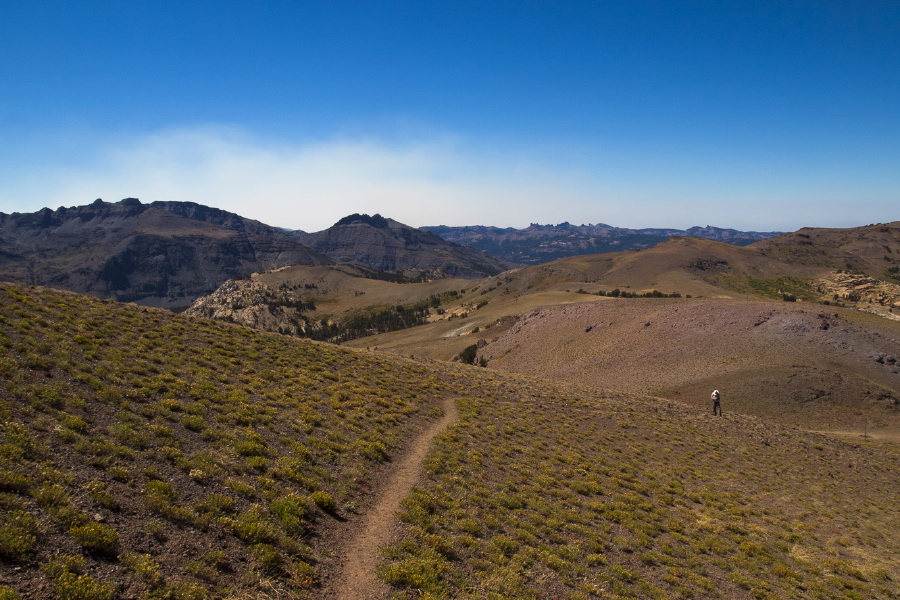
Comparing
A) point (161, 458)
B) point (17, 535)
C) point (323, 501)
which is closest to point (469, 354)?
point (323, 501)

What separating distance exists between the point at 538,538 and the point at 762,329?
58137mm

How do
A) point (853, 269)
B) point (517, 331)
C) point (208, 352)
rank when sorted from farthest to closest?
1. point (853, 269)
2. point (517, 331)
3. point (208, 352)

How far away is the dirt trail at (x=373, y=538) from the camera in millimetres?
10070

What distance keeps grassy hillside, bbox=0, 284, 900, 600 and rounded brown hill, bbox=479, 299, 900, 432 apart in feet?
48.0

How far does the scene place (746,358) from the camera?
52406 mm

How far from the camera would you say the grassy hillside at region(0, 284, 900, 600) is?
30.3 ft

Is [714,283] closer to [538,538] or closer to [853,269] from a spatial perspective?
[853,269]

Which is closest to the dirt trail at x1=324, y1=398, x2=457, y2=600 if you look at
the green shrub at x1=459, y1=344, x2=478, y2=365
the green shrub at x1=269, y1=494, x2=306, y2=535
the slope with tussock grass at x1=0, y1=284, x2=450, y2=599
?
the slope with tussock grass at x1=0, y1=284, x2=450, y2=599

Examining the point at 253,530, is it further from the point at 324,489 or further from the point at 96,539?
the point at 324,489

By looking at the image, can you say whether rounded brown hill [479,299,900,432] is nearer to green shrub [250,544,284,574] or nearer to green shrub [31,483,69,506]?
green shrub [250,544,284,574]

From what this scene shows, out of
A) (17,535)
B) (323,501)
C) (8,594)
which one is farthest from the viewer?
(323,501)

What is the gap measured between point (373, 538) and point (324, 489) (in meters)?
2.82

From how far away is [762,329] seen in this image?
57.0 m

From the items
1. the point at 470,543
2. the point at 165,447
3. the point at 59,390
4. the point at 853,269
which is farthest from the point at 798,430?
the point at 853,269
